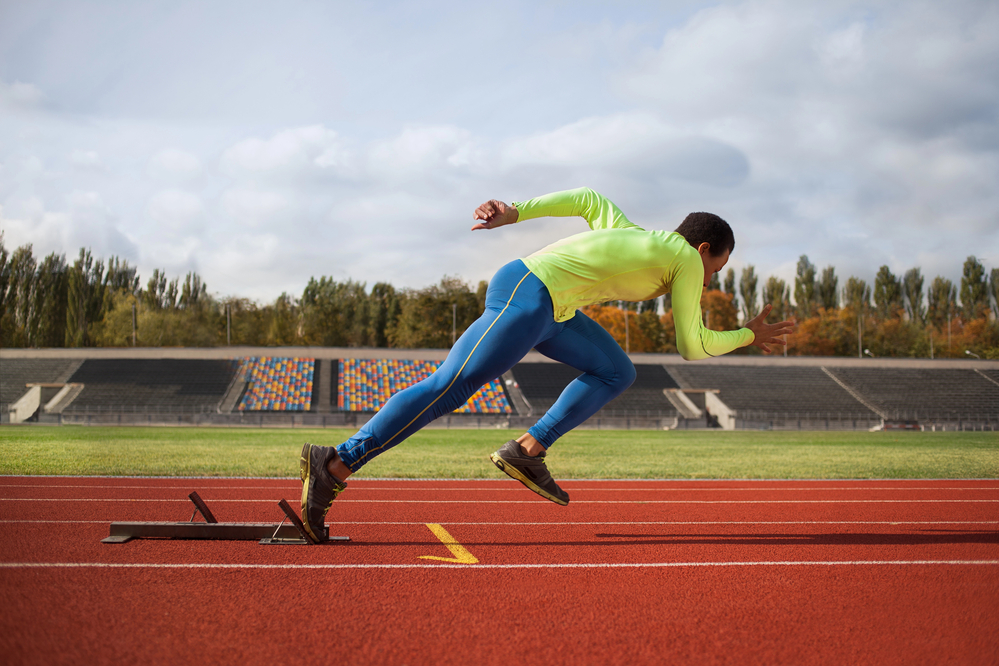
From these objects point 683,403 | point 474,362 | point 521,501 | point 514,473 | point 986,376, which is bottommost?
point 683,403

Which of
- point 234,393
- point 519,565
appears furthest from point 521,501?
point 234,393

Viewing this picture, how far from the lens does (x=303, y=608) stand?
2.77 meters

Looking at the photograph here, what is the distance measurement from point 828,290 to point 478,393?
61.4 meters

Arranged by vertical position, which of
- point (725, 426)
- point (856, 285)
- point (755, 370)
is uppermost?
point (856, 285)

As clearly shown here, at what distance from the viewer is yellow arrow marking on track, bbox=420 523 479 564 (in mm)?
3760

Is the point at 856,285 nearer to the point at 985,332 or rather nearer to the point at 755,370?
the point at 985,332

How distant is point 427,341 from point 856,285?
180 feet

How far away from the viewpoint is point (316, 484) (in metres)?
3.88

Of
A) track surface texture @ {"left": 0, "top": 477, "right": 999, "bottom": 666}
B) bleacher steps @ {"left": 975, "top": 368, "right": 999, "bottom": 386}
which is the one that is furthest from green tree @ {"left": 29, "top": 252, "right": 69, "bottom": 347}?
bleacher steps @ {"left": 975, "top": 368, "right": 999, "bottom": 386}

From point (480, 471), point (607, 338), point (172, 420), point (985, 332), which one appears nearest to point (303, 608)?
point (607, 338)

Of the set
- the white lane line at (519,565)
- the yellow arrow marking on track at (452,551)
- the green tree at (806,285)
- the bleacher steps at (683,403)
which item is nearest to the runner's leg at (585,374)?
the yellow arrow marking on track at (452,551)

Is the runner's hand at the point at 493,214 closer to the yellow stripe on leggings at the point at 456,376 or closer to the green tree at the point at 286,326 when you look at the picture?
the yellow stripe on leggings at the point at 456,376

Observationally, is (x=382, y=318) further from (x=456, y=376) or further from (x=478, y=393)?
(x=456, y=376)

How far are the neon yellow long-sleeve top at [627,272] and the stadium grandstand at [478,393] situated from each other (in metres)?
32.3
